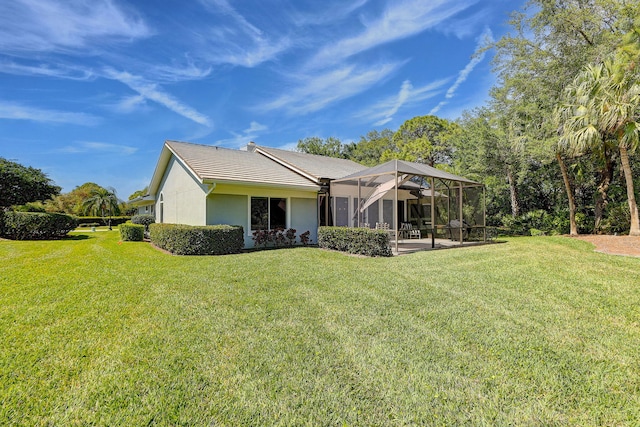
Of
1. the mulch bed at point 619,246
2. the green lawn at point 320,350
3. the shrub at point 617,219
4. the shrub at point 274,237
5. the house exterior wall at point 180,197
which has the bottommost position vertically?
the green lawn at point 320,350

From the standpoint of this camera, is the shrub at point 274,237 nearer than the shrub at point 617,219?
Yes

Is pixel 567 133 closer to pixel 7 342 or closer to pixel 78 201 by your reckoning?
pixel 7 342

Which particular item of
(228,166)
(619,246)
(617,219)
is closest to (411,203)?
(619,246)

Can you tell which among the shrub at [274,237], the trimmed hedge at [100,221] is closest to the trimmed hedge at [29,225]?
the shrub at [274,237]

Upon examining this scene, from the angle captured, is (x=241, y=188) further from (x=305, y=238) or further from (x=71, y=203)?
(x=71, y=203)

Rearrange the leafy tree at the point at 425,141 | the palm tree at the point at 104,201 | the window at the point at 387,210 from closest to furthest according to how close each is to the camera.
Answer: the window at the point at 387,210 → the leafy tree at the point at 425,141 → the palm tree at the point at 104,201

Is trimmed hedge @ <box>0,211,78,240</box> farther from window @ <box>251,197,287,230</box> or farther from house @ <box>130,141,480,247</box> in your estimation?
window @ <box>251,197,287,230</box>

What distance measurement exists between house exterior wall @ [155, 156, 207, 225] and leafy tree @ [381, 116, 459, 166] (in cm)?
2188

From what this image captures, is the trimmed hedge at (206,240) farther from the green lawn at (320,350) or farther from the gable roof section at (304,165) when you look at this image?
the gable roof section at (304,165)

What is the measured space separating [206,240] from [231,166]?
4354 mm

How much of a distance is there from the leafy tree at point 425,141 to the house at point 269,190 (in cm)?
1375

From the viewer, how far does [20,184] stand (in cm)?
1983

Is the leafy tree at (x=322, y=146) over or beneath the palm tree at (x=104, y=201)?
over

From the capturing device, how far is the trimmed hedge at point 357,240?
34.6 feet
